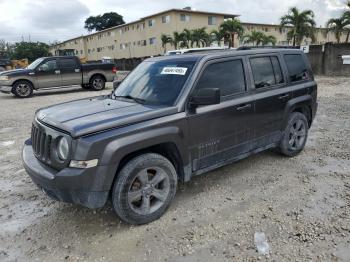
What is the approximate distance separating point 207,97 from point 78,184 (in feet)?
5.25

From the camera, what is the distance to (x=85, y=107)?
3889 millimetres

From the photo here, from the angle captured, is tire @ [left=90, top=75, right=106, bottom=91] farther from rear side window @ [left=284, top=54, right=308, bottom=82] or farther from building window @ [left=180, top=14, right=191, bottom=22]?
building window @ [left=180, top=14, right=191, bottom=22]

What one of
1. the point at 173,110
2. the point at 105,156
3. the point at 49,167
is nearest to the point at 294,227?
the point at 173,110

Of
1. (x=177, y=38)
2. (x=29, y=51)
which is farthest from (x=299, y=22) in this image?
(x=29, y=51)

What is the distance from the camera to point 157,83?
4055 millimetres

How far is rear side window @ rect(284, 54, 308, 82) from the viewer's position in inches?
200

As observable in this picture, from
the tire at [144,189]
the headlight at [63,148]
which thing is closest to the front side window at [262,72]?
the tire at [144,189]

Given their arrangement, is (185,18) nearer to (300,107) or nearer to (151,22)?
(151,22)

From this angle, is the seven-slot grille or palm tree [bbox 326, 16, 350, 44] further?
palm tree [bbox 326, 16, 350, 44]

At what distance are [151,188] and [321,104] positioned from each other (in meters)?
8.29

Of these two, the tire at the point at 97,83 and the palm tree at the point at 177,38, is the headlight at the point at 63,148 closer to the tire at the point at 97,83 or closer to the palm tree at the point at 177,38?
the tire at the point at 97,83

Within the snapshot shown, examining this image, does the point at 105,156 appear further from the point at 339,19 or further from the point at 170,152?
the point at 339,19

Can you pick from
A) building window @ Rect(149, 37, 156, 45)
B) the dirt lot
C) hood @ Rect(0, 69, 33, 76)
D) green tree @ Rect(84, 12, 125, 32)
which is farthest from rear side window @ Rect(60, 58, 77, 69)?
green tree @ Rect(84, 12, 125, 32)

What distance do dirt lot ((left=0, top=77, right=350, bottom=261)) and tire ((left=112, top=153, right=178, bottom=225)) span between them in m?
0.15
